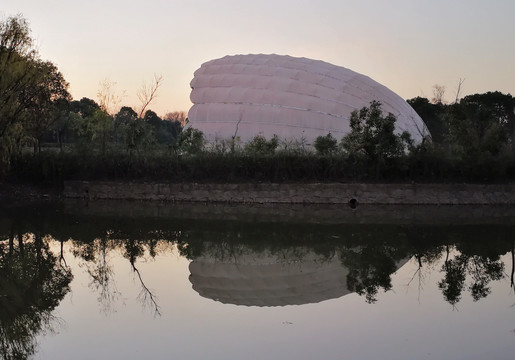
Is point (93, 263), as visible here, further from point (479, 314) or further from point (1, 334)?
point (479, 314)

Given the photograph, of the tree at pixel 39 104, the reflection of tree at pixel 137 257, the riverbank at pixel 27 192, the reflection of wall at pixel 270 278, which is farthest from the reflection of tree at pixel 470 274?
the tree at pixel 39 104

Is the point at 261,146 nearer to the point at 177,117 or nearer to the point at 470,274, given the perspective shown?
the point at 470,274

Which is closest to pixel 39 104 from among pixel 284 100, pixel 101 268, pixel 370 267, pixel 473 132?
pixel 284 100

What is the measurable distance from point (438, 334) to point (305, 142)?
18866 mm

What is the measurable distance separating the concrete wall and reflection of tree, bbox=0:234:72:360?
9.57 m

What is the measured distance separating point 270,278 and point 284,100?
58.9ft

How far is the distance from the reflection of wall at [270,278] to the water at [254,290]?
27mm

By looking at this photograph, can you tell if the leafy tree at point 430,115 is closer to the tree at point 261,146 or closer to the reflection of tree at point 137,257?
the tree at point 261,146

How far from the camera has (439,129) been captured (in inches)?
1537

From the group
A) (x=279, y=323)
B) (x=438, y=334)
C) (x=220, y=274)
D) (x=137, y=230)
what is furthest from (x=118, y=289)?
(x=137, y=230)

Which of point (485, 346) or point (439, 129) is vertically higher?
point (439, 129)

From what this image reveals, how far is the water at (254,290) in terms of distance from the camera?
5199mm

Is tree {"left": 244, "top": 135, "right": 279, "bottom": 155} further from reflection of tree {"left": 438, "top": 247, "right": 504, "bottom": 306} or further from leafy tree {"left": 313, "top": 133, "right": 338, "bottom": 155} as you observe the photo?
reflection of tree {"left": 438, "top": 247, "right": 504, "bottom": 306}

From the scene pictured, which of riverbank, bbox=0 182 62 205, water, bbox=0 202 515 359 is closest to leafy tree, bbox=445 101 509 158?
water, bbox=0 202 515 359
